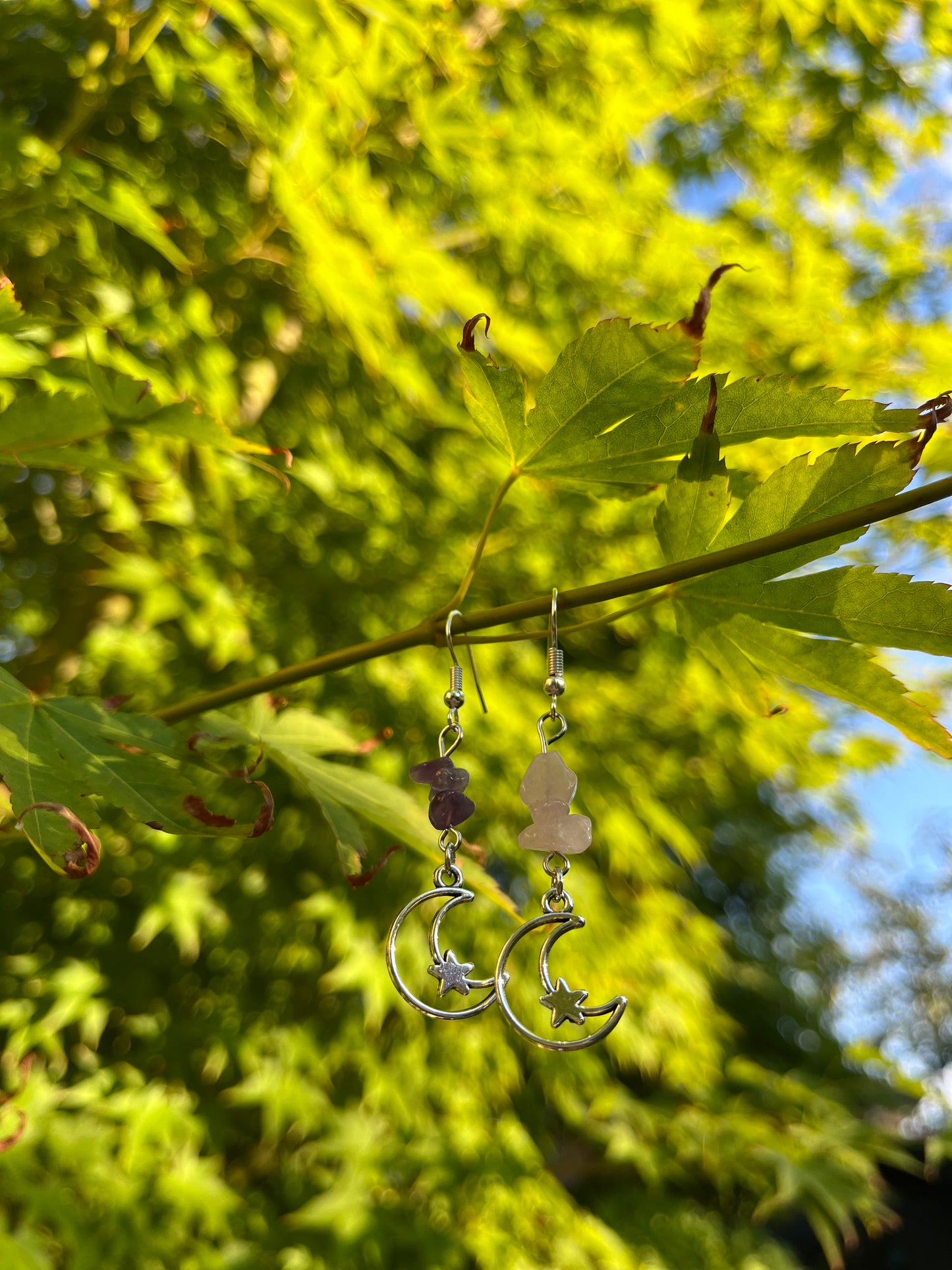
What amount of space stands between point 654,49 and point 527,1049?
66.1 inches

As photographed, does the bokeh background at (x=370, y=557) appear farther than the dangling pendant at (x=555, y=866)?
Yes

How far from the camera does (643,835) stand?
67.9 inches

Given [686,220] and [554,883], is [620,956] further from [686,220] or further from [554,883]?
[554,883]

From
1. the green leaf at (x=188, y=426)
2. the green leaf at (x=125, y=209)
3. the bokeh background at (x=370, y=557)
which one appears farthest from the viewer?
the bokeh background at (x=370, y=557)

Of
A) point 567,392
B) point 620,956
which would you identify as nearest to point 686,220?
point 620,956

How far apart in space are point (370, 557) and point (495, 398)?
1.05 meters

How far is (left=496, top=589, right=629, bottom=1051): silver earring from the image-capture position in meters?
0.40

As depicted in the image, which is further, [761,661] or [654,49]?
[654,49]

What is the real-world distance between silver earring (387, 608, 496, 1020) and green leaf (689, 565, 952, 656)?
12 centimetres

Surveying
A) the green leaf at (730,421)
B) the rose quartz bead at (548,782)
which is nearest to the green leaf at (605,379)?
the green leaf at (730,421)

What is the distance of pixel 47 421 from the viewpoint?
1.69 ft

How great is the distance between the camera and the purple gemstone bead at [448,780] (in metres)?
0.45

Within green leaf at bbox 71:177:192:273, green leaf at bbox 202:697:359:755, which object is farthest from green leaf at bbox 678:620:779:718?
green leaf at bbox 71:177:192:273

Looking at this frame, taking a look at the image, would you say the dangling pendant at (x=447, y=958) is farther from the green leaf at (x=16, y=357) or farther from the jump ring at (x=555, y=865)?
the green leaf at (x=16, y=357)
